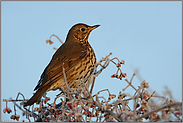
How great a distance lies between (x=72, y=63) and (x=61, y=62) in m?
0.22

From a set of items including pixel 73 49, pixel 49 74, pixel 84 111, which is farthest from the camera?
pixel 73 49

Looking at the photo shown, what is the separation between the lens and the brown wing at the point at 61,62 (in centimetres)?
454

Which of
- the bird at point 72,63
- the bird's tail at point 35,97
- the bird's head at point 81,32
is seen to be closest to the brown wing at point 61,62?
the bird at point 72,63

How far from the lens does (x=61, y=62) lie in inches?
192

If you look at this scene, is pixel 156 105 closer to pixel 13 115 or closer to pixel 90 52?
pixel 13 115

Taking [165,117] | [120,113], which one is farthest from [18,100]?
[165,117]

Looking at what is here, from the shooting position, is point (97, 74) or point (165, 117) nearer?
point (165, 117)

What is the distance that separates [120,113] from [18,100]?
142 centimetres

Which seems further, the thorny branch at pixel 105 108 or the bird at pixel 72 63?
the bird at pixel 72 63

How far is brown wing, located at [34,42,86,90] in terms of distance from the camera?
4.54m

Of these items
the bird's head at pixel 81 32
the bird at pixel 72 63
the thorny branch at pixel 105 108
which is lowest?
the thorny branch at pixel 105 108

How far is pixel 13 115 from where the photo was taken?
3.22m

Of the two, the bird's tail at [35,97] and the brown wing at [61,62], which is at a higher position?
the brown wing at [61,62]

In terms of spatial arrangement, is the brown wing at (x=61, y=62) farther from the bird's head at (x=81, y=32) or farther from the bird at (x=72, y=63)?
the bird's head at (x=81, y=32)
